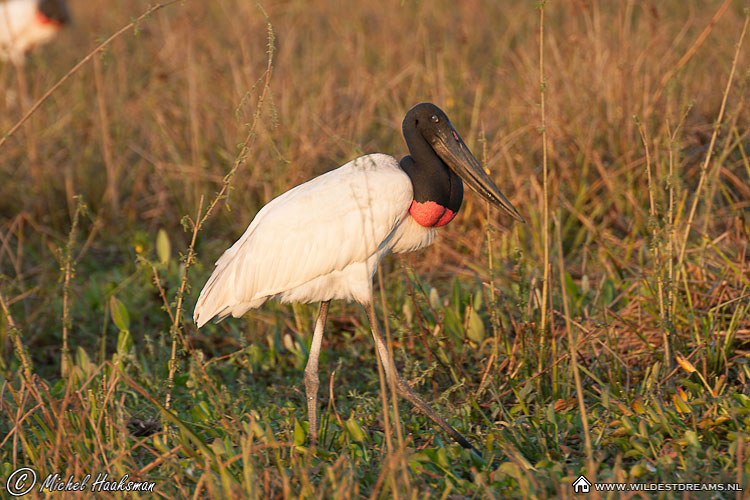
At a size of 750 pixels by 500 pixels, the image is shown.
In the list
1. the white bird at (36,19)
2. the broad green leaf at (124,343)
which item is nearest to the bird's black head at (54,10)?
the white bird at (36,19)

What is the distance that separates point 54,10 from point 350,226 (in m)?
6.46

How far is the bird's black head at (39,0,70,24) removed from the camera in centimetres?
812

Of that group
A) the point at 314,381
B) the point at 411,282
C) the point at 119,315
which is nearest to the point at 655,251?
the point at 411,282

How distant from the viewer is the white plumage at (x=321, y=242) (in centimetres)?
296

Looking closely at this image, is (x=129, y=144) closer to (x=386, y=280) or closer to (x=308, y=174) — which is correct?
(x=308, y=174)

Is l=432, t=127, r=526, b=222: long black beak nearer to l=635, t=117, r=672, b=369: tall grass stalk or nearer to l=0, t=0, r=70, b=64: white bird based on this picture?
l=635, t=117, r=672, b=369: tall grass stalk

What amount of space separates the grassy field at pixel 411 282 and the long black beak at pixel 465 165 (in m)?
0.21

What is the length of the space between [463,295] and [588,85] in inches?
59.7

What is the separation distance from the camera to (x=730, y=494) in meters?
2.31

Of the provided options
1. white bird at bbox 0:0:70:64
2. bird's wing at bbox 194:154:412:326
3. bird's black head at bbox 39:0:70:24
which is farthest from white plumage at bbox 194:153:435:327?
bird's black head at bbox 39:0:70:24

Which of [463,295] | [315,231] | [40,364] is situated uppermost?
[315,231]

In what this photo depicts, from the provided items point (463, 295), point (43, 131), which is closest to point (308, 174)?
point (463, 295)

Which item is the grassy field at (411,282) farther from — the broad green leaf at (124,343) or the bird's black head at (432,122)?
the bird's black head at (432,122)

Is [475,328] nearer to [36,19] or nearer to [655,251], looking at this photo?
[655,251]
